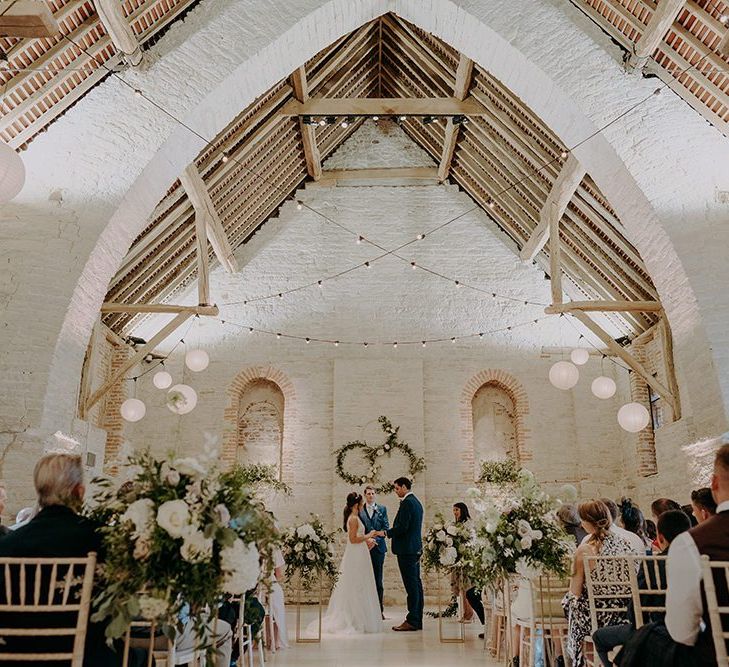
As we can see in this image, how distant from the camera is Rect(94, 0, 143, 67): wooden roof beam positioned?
546cm

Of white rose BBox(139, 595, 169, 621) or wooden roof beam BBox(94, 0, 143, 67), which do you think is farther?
wooden roof beam BBox(94, 0, 143, 67)

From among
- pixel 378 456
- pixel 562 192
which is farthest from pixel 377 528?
pixel 562 192

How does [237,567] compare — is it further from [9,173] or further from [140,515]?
[9,173]

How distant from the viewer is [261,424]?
11438 millimetres

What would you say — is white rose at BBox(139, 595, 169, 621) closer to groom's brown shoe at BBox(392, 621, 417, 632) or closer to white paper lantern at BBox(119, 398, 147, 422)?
groom's brown shoe at BBox(392, 621, 417, 632)

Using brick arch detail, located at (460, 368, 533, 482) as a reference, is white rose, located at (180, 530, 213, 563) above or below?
below

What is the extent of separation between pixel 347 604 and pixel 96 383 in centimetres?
524

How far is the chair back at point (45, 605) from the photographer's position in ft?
7.26

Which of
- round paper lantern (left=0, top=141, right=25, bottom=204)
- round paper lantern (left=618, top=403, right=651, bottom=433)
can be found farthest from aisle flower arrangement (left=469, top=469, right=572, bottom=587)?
round paper lantern (left=618, top=403, right=651, bottom=433)

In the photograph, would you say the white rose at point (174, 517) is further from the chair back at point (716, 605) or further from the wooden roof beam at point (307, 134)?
the wooden roof beam at point (307, 134)

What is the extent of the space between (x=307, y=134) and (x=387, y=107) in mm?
1681

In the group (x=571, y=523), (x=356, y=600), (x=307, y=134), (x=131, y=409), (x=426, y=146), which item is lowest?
(x=356, y=600)

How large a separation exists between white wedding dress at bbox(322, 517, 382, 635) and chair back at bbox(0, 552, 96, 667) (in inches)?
197

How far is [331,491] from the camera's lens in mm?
10773
